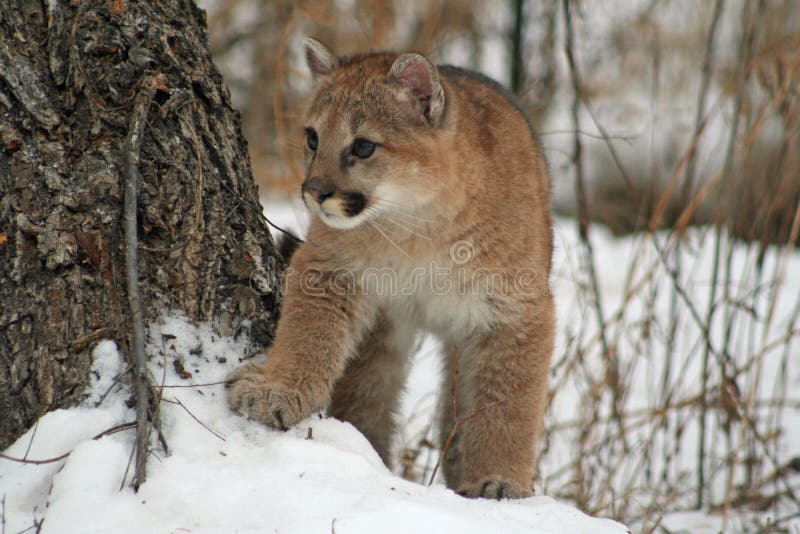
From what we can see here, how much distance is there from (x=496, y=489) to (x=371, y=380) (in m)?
0.78

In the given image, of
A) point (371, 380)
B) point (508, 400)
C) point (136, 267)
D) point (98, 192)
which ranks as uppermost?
point (98, 192)

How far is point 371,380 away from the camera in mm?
3422

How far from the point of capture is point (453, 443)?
3502mm

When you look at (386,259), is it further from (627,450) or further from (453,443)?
(627,450)

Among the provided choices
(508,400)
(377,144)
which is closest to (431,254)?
(377,144)

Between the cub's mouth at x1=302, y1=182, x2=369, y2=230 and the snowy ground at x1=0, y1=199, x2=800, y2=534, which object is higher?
the cub's mouth at x1=302, y1=182, x2=369, y2=230

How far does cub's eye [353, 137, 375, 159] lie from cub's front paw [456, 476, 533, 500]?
1.30 metres

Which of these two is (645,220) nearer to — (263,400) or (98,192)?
(263,400)

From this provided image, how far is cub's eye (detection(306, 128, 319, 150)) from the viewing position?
10.5 ft

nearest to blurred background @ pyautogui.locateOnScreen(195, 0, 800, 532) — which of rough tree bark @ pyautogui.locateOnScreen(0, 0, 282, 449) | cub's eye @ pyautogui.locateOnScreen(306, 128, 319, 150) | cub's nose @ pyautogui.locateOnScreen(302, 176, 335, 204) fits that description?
cub's eye @ pyautogui.locateOnScreen(306, 128, 319, 150)

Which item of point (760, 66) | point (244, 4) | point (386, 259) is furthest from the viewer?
point (244, 4)

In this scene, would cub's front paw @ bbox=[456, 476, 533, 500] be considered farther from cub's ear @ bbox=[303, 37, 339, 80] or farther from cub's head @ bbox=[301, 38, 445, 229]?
cub's ear @ bbox=[303, 37, 339, 80]

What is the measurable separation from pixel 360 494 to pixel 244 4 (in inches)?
290

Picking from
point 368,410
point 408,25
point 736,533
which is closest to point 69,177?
point 368,410
